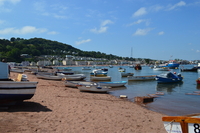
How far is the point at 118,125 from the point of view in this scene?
27.7 ft

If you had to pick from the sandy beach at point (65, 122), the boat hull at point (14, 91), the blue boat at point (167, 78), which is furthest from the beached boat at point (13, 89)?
the blue boat at point (167, 78)

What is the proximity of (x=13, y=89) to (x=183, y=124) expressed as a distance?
7901mm

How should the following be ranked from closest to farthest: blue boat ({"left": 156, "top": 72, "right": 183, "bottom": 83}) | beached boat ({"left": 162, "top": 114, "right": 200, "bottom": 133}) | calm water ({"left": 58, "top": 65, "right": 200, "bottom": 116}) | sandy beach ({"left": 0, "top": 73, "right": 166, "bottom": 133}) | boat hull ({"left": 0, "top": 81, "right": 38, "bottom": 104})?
1. beached boat ({"left": 162, "top": 114, "right": 200, "bottom": 133})
2. sandy beach ({"left": 0, "top": 73, "right": 166, "bottom": 133})
3. boat hull ({"left": 0, "top": 81, "right": 38, "bottom": 104})
4. calm water ({"left": 58, "top": 65, "right": 200, "bottom": 116})
5. blue boat ({"left": 156, "top": 72, "right": 183, "bottom": 83})

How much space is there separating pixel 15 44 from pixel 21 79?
18808cm

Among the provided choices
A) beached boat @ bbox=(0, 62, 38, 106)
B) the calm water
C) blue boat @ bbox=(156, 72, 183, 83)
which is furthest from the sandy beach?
blue boat @ bbox=(156, 72, 183, 83)

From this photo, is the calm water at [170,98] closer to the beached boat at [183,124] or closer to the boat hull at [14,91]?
the beached boat at [183,124]

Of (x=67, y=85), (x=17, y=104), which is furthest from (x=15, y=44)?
(x=17, y=104)

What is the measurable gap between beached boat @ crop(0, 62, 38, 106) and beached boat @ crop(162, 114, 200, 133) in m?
7.05

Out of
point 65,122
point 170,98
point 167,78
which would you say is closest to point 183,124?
point 65,122

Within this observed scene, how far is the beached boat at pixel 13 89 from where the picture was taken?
28.7ft

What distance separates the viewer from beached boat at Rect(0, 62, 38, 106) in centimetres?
876

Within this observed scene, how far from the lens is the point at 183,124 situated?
5.64m

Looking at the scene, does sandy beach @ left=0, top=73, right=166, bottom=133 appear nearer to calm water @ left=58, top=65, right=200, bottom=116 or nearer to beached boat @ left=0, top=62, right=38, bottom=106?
beached boat @ left=0, top=62, right=38, bottom=106

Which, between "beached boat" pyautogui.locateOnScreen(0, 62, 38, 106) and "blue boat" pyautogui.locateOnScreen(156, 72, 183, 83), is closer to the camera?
"beached boat" pyautogui.locateOnScreen(0, 62, 38, 106)
